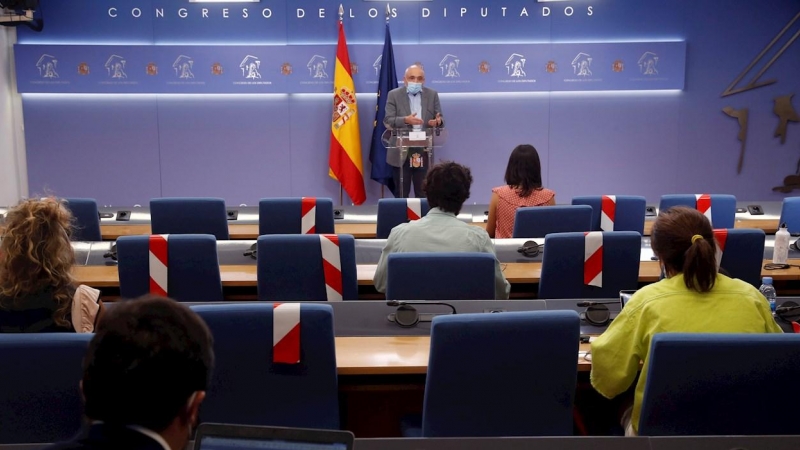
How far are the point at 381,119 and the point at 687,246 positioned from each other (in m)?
5.80

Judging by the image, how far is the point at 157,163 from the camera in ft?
26.5

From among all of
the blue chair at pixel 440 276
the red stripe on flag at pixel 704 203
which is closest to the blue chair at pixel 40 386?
the blue chair at pixel 440 276

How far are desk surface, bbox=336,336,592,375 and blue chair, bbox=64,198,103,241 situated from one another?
2792 millimetres

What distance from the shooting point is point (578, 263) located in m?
3.35

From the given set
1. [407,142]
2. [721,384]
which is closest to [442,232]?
[721,384]

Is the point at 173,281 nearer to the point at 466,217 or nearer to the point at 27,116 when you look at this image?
the point at 466,217

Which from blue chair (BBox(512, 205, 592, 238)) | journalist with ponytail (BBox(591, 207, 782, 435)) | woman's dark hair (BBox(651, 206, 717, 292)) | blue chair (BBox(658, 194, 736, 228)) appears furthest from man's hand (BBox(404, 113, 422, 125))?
journalist with ponytail (BBox(591, 207, 782, 435))

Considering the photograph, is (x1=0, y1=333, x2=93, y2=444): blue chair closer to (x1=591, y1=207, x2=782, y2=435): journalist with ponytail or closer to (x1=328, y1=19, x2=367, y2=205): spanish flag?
(x1=591, y1=207, x2=782, y2=435): journalist with ponytail

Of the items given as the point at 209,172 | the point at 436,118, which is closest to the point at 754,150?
the point at 436,118

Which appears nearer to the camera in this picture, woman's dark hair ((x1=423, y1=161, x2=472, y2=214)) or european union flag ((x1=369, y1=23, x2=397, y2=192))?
woman's dark hair ((x1=423, y1=161, x2=472, y2=214))

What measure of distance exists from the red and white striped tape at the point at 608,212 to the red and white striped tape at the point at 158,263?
2.94m

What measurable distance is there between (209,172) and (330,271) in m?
5.20

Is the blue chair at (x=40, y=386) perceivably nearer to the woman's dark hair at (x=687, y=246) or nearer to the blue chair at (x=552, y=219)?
the woman's dark hair at (x=687, y=246)

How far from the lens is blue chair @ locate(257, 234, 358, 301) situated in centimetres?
324
